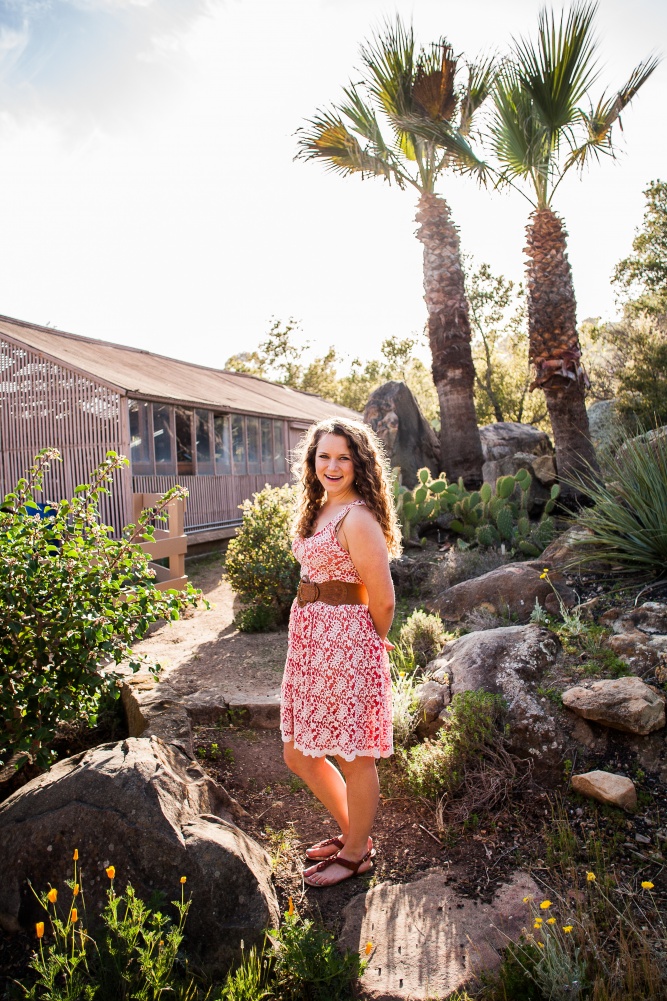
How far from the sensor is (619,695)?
3.45m

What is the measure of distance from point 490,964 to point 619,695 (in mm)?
1550

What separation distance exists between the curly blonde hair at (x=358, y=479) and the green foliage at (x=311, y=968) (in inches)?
61.6

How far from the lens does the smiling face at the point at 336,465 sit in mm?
2955

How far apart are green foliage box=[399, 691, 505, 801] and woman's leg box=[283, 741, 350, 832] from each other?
61 cm

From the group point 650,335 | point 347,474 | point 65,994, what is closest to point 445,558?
point 347,474

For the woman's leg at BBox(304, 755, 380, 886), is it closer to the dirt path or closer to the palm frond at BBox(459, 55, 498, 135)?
the dirt path

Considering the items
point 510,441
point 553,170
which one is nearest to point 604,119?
point 553,170

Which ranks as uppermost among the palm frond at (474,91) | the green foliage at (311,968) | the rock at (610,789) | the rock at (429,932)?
the palm frond at (474,91)

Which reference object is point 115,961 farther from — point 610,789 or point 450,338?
point 450,338

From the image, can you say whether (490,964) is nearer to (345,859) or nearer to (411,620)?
(345,859)

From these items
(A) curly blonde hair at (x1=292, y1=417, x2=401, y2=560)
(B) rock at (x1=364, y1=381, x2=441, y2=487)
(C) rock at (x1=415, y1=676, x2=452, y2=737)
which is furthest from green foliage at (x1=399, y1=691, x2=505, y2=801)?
(B) rock at (x1=364, y1=381, x2=441, y2=487)

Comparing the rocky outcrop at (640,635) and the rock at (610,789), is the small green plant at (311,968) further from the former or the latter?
the rocky outcrop at (640,635)

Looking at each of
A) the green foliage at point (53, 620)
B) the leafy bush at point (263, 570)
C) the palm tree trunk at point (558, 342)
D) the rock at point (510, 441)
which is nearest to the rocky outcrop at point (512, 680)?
the green foliage at point (53, 620)

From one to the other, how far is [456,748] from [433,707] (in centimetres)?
46
